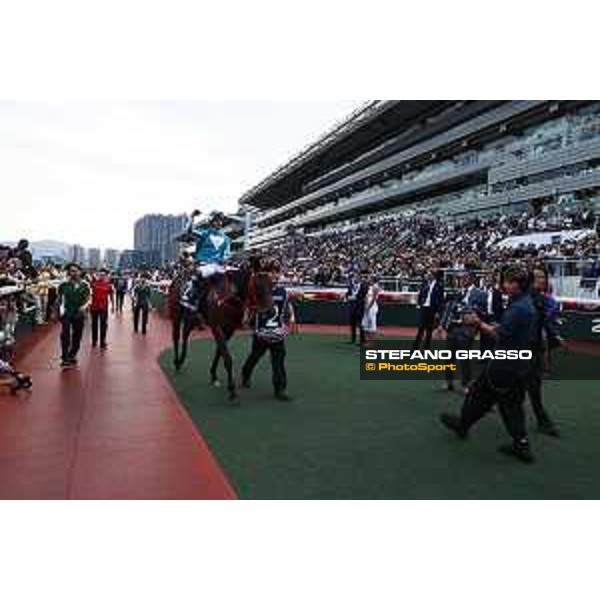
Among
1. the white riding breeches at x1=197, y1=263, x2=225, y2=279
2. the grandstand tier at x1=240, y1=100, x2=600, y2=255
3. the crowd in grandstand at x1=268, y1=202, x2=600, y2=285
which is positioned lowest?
the white riding breeches at x1=197, y1=263, x2=225, y2=279

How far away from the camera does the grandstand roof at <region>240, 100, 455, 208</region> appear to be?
47.0 meters

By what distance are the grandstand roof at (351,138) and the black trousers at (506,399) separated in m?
37.3

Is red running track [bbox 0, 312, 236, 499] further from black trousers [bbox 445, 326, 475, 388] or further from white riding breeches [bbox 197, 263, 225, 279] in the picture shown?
black trousers [bbox 445, 326, 475, 388]

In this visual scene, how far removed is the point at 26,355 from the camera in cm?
1169

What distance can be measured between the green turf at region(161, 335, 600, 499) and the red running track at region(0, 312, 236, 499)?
0.26 metres

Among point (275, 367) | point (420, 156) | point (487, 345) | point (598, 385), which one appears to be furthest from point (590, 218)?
point (420, 156)

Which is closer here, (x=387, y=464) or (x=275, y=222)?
(x=387, y=464)

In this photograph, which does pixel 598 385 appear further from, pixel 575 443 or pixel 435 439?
pixel 435 439

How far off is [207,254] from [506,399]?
181 inches

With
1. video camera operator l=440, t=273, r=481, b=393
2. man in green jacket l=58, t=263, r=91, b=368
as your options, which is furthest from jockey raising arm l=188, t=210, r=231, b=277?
video camera operator l=440, t=273, r=481, b=393

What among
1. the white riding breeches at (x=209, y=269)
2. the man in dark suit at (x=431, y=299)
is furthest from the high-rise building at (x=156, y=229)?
the white riding breeches at (x=209, y=269)

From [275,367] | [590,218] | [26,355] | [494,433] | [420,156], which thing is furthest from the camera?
[420,156]

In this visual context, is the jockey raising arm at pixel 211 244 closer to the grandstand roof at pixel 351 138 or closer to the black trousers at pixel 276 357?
the black trousers at pixel 276 357

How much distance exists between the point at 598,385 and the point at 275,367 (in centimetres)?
517
